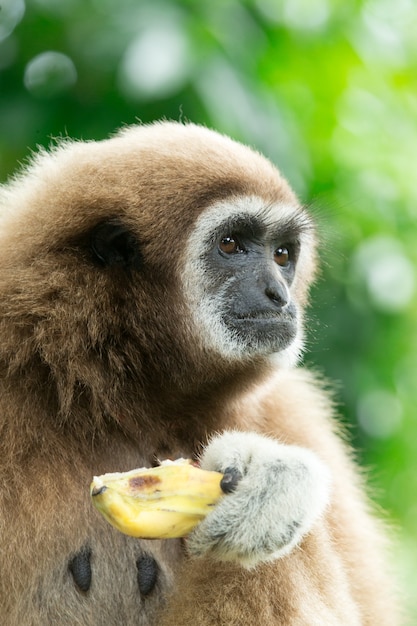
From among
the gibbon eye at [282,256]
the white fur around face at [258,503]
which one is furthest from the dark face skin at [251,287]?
the white fur around face at [258,503]

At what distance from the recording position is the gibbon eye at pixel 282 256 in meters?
6.11

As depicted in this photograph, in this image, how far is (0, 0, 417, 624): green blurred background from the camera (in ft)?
22.2

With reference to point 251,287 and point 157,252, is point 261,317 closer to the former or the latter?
point 251,287

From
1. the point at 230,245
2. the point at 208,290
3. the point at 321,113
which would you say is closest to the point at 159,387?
the point at 208,290

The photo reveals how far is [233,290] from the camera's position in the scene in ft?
18.5

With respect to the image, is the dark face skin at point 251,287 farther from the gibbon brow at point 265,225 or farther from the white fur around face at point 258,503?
the white fur around face at point 258,503

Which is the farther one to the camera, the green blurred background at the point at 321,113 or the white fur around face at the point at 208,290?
Answer: the green blurred background at the point at 321,113

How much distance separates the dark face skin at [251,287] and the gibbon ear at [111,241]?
52 centimetres

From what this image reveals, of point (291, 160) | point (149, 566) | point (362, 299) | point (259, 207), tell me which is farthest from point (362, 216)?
point (149, 566)

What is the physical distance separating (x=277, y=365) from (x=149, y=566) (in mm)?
1421

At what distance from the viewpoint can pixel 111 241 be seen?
5.43 meters

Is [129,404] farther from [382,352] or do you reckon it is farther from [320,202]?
[382,352]

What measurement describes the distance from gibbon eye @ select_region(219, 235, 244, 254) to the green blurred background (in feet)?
2.98

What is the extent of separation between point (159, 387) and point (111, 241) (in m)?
0.87
